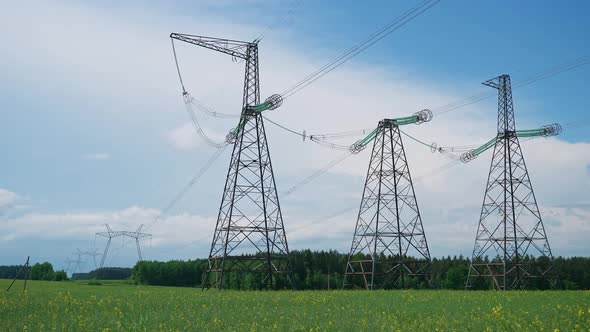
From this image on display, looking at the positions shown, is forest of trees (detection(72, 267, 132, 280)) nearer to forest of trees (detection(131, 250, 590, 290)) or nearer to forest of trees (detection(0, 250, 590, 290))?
forest of trees (detection(0, 250, 590, 290))

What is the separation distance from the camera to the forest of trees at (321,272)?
3182 inches

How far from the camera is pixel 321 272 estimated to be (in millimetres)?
97438

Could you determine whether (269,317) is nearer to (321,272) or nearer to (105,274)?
(321,272)

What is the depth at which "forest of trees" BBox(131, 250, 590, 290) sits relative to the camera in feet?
265

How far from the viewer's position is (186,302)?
101 ft

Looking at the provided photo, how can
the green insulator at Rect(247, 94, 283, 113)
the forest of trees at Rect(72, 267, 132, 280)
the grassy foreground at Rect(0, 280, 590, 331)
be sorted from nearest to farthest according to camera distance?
the grassy foreground at Rect(0, 280, 590, 331) < the green insulator at Rect(247, 94, 283, 113) < the forest of trees at Rect(72, 267, 132, 280)

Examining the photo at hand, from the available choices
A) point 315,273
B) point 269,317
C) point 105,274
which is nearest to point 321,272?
point 315,273

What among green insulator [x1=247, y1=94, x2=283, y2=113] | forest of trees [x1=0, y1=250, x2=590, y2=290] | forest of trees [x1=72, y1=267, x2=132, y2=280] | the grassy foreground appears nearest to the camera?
the grassy foreground

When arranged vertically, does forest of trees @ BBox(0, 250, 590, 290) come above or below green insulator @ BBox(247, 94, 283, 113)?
below

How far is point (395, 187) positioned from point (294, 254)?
4936 centimetres

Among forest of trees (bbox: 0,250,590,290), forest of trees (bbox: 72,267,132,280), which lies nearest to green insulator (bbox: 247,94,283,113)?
forest of trees (bbox: 0,250,590,290)

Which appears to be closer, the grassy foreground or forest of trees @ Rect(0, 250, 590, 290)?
the grassy foreground

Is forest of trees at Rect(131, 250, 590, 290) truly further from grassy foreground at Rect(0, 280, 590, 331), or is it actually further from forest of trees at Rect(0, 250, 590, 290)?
grassy foreground at Rect(0, 280, 590, 331)

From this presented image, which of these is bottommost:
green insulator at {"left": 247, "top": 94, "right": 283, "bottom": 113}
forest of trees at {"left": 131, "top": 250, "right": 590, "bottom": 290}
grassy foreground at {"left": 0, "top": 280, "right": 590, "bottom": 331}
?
grassy foreground at {"left": 0, "top": 280, "right": 590, "bottom": 331}
